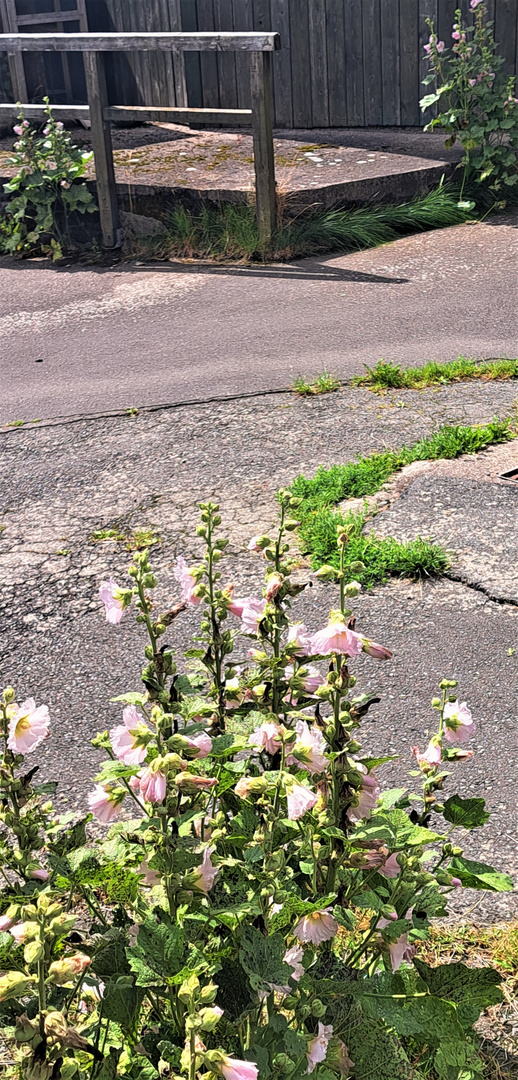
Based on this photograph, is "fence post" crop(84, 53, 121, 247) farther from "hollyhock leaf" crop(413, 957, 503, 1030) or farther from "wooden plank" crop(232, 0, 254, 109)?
"hollyhock leaf" crop(413, 957, 503, 1030)

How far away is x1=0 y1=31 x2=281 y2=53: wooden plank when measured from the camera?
7.70 m

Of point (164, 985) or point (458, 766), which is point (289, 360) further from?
point (164, 985)

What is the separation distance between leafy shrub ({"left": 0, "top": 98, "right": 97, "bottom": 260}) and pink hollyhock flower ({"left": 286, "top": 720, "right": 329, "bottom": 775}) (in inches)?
312

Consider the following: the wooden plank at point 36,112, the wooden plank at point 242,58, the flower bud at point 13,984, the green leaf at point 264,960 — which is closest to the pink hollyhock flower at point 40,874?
the green leaf at point 264,960

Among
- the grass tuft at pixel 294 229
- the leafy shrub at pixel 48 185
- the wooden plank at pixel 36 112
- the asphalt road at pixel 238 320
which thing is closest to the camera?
the asphalt road at pixel 238 320

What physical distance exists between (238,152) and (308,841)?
9791 millimetres

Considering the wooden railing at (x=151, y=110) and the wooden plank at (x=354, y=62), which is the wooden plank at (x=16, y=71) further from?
the wooden plank at (x=354, y=62)

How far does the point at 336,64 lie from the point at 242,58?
4.19ft

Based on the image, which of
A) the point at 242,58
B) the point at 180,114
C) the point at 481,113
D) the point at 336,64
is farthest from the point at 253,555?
the point at 242,58

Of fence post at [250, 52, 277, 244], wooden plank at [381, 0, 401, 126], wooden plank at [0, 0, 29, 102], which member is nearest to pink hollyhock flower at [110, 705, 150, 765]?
fence post at [250, 52, 277, 244]

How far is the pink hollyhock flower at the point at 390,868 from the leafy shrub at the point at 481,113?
8.31 m

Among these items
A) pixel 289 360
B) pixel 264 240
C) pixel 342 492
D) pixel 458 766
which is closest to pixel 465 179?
pixel 264 240

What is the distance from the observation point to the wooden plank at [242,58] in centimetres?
1144

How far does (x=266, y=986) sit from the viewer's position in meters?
1.30
